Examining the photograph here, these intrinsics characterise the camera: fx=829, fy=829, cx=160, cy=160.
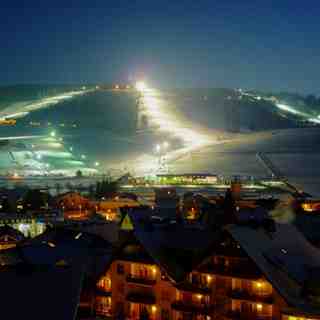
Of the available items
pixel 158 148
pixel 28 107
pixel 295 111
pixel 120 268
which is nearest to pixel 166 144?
pixel 158 148

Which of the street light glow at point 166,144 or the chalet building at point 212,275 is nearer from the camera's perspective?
the chalet building at point 212,275

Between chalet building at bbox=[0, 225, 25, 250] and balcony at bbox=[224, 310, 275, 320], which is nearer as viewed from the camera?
balcony at bbox=[224, 310, 275, 320]

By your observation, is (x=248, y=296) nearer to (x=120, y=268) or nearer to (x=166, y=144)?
(x=120, y=268)

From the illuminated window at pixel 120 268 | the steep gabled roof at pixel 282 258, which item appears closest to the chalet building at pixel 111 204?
the illuminated window at pixel 120 268

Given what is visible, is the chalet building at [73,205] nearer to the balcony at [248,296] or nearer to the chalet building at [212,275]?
the chalet building at [212,275]

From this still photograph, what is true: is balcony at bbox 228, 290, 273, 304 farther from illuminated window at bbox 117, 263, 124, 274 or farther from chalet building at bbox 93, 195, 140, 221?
chalet building at bbox 93, 195, 140, 221

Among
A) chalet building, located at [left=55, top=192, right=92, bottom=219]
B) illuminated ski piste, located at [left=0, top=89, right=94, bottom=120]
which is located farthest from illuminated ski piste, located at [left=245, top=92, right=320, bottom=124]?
chalet building, located at [left=55, top=192, right=92, bottom=219]
